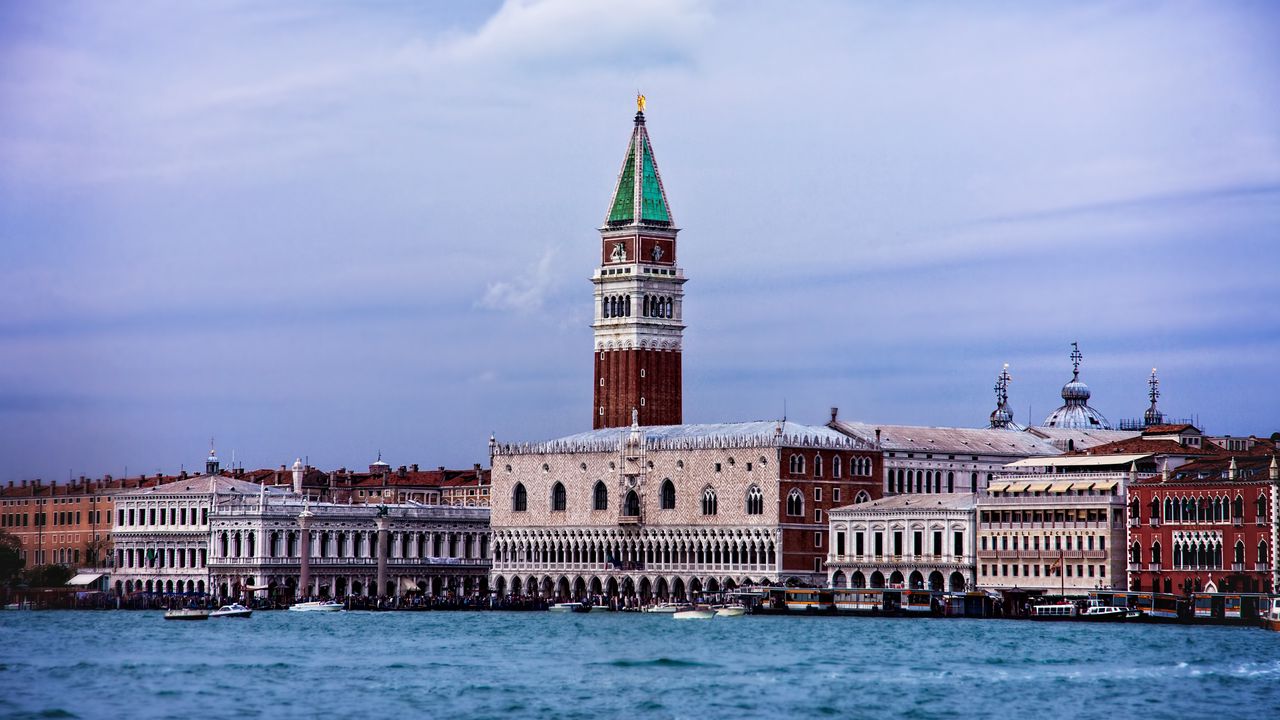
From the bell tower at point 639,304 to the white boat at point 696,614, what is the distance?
21.6 m

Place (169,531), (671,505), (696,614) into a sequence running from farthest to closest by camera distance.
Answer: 1. (169,531)
2. (671,505)
3. (696,614)

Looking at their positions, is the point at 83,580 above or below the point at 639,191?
below

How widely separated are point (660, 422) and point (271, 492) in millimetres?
21668

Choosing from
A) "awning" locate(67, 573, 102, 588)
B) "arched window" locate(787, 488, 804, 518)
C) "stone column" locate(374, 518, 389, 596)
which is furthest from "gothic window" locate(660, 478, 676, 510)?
"awning" locate(67, 573, 102, 588)

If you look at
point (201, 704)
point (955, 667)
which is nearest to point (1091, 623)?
point (955, 667)

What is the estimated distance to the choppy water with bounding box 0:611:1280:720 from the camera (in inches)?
2608

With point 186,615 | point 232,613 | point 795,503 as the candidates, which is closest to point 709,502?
point 795,503

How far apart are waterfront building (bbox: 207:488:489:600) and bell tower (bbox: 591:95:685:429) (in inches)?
478

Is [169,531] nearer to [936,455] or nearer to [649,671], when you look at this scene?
[936,455]

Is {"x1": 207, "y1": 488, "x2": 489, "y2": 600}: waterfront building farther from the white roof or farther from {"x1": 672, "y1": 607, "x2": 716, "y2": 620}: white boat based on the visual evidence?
the white roof

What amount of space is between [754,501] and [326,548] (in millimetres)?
25902

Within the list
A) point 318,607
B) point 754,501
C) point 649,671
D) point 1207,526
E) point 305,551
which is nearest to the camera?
point 649,671

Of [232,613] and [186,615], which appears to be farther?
[232,613]

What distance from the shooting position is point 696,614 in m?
113
